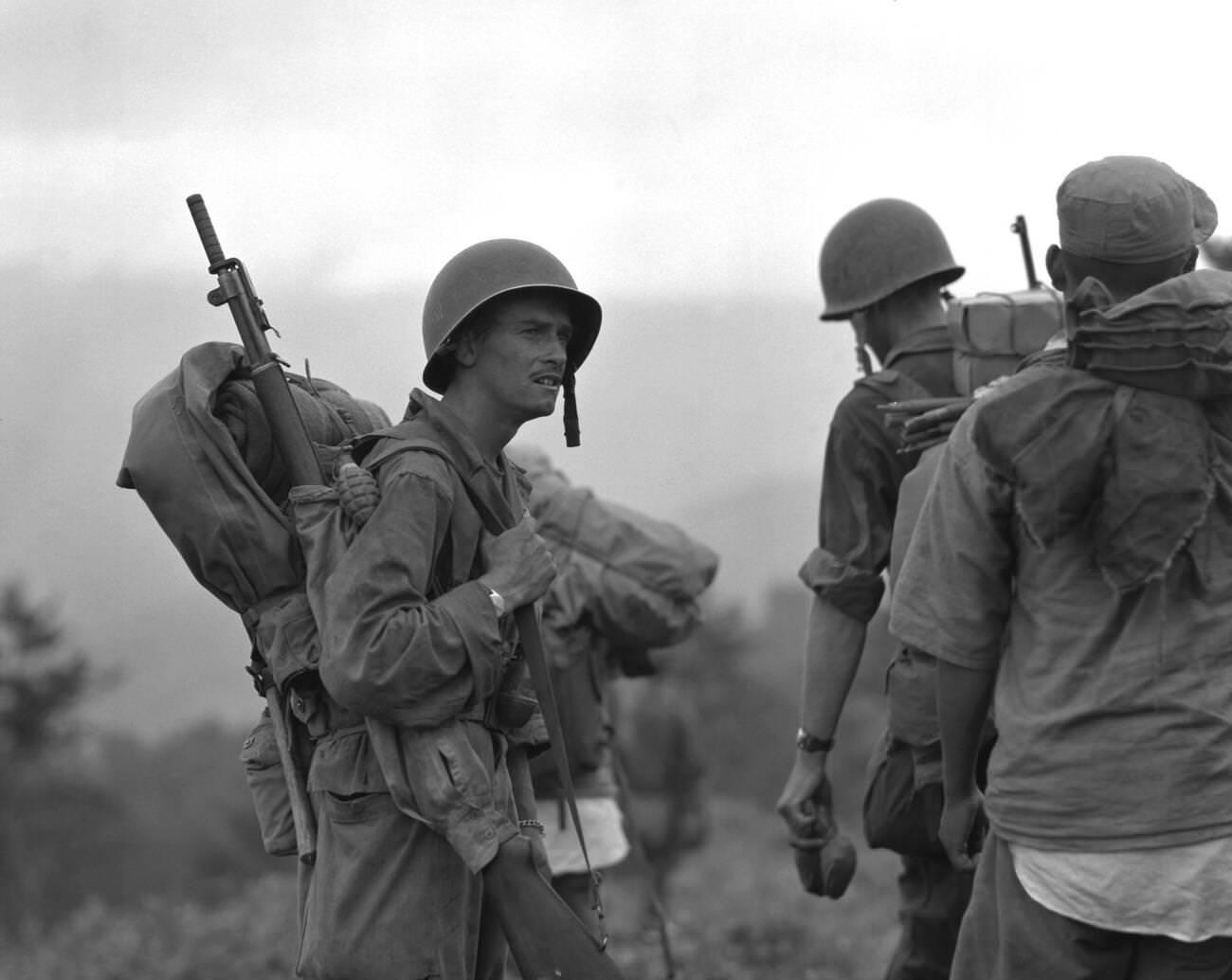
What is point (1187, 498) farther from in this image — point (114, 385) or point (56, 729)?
point (56, 729)

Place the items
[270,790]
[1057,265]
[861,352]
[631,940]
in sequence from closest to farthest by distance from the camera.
→ 1. [1057,265]
2. [270,790]
3. [861,352]
4. [631,940]

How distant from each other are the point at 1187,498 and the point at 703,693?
141 feet

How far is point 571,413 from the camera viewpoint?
4.50 m

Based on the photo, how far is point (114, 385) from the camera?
10898mm

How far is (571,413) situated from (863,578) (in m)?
1.13

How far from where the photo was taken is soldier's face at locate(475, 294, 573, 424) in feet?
13.8

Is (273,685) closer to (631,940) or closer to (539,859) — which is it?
(539,859)

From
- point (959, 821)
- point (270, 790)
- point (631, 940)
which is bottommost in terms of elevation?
point (631, 940)

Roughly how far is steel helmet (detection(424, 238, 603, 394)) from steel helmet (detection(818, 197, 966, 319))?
1.44 m

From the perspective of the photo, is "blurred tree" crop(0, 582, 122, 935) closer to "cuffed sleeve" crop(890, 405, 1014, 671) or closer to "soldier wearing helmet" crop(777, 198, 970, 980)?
"soldier wearing helmet" crop(777, 198, 970, 980)

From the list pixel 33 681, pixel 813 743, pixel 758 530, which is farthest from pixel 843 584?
pixel 758 530

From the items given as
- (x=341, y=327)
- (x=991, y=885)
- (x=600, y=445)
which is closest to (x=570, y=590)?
(x=341, y=327)

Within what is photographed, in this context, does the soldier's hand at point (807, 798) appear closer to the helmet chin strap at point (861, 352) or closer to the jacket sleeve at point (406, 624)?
the helmet chin strap at point (861, 352)

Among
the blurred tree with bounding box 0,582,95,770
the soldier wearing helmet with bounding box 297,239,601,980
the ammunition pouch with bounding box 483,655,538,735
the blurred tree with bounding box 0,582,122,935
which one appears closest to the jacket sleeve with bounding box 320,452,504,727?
the soldier wearing helmet with bounding box 297,239,601,980
